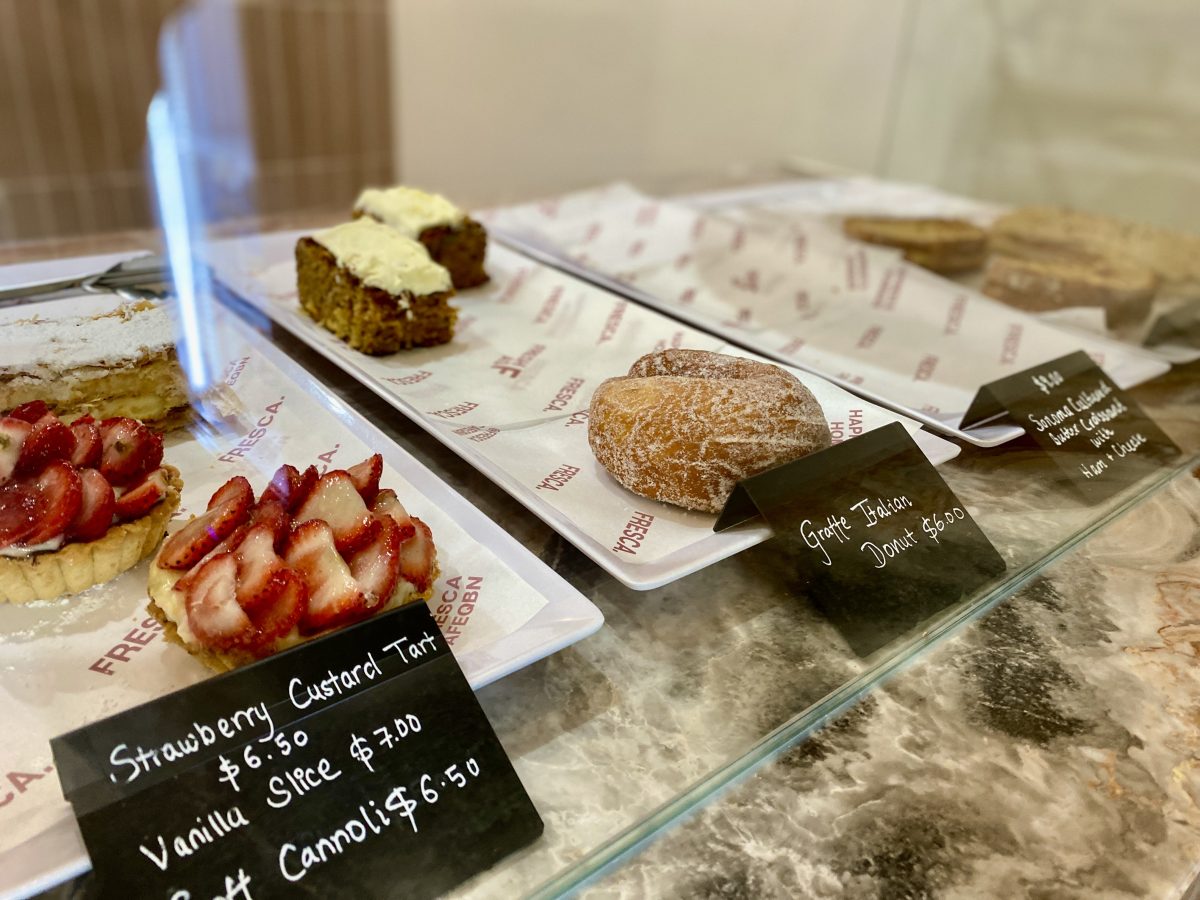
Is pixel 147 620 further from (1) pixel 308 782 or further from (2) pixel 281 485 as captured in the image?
(1) pixel 308 782

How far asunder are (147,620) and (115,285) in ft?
1.84

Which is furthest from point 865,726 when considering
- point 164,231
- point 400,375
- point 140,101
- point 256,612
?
point 140,101

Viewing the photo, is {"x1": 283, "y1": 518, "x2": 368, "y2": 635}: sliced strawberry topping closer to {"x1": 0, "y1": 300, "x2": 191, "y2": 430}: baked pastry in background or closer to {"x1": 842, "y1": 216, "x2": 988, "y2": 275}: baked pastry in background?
{"x1": 0, "y1": 300, "x2": 191, "y2": 430}: baked pastry in background

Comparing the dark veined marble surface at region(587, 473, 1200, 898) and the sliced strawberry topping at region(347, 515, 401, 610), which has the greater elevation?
the sliced strawberry topping at region(347, 515, 401, 610)

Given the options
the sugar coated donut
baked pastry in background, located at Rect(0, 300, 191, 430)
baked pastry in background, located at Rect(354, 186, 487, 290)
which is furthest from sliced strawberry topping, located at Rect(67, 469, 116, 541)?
baked pastry in background, located at Rect(354, 186, 487, 290)

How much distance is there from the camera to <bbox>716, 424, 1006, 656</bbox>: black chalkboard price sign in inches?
41.9

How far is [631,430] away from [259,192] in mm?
2613

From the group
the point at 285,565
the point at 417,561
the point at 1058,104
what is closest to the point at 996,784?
the point at 417,561

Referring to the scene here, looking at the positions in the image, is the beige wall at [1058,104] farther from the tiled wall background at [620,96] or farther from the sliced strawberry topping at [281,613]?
the sliced strawberry topping at [281,613]

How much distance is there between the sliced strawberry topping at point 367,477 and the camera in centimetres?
104

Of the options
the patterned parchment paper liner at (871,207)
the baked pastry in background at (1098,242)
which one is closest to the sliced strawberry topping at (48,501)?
the patterned parchment paper liner at (871,207)

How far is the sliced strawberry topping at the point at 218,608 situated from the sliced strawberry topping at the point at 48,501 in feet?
0.67

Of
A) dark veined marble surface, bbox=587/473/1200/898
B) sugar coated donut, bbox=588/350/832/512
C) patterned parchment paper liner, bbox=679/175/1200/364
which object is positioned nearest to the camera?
dark veined marble surface, bbox=587/473/1200/898

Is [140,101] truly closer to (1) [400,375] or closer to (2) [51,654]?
(1) [400,375]
